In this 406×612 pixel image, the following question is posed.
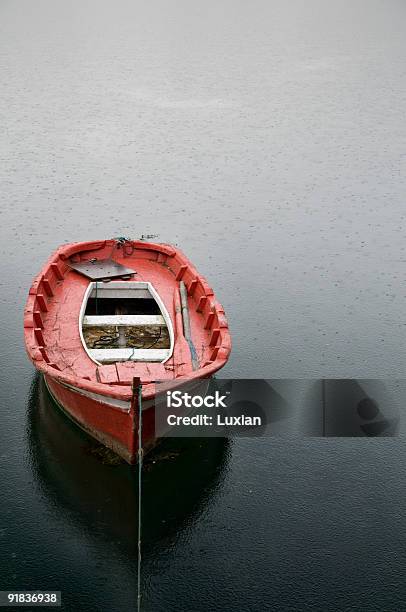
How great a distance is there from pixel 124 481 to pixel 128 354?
14.5 feet

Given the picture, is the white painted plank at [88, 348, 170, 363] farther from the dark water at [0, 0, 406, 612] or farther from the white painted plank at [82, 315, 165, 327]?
the dark water at [0, 0, 406, 612]

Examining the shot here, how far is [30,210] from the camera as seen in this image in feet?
157

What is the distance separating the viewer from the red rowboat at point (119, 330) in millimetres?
23766

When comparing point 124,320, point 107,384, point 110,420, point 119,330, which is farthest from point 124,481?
point 124,320

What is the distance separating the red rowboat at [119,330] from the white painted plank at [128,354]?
0.11 ft

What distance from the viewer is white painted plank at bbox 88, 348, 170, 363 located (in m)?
26.1

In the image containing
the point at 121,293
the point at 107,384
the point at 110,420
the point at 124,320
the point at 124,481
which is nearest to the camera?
the point at 107,384

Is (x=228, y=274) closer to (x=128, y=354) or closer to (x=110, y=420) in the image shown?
(x=128, y=354)

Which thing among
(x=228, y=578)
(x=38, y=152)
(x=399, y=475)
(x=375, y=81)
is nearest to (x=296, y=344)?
(x=399, y=475)

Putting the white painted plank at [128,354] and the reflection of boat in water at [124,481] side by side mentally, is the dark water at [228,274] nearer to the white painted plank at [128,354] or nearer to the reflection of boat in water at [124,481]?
the reflection of boat in water at [124,481]

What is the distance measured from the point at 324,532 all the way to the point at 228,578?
3.52m

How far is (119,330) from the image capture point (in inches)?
1138

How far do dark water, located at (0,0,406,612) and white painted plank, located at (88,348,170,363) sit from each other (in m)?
2.95

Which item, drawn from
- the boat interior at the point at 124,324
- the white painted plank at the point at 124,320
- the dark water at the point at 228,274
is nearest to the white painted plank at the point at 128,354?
the boat interior at the point at 124,324
